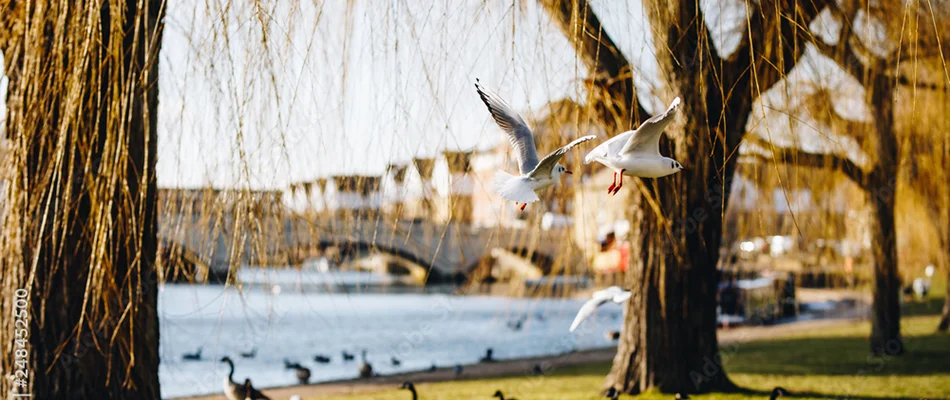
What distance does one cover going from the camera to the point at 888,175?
887 cm

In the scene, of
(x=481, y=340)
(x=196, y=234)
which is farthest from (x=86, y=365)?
(x=481, y=340)

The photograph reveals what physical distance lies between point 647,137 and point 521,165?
0.37 meters

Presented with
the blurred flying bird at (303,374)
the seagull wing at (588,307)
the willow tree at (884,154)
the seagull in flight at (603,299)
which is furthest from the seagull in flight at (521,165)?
the blurred flying bird at (303,374)

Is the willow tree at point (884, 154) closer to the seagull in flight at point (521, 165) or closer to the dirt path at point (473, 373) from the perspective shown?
the dirt path at point (473, 373)

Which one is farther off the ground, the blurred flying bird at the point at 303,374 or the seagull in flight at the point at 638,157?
the seagull in flight at the point at 638,157

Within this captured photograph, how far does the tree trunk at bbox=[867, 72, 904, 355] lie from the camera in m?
8.56

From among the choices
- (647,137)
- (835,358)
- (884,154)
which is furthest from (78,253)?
(835,358)

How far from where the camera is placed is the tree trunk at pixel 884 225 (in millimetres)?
8562

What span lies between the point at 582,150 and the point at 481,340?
41.4 feet

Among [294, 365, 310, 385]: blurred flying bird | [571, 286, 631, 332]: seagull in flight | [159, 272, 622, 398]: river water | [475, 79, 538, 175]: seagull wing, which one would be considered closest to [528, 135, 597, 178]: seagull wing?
[475, 79, 538, 175]: seagull wing

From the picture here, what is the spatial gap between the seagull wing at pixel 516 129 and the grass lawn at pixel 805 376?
4.66 metres

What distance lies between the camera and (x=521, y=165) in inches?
83.0

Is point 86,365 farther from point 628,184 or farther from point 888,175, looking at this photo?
point 888,175

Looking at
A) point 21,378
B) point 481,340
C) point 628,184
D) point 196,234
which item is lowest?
point 481,340
